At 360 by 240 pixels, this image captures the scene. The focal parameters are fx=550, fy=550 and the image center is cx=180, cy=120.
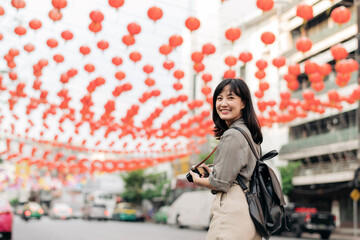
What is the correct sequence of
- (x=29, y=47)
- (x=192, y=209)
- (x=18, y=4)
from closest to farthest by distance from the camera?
(x=18, y=4) → (x=29, y=47) → (x=192, y=209)

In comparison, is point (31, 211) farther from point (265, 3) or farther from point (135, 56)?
point (265, 3)

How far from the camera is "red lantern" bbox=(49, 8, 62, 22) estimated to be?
10.5 m

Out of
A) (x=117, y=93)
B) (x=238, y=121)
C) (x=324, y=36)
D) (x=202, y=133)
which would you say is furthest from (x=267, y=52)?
(x=238, y=121)

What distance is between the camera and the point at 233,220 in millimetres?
3023

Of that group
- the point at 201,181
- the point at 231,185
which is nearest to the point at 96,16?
the point at 201,181

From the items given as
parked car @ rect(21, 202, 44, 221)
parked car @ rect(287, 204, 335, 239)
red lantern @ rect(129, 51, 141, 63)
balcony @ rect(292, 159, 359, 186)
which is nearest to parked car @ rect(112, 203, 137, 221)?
parked car @ rect(21, 202, 44, 221)

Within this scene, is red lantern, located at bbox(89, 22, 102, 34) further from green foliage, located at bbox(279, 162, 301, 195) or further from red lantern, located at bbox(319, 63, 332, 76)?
green foliage, located at bbox(279, 162, 301, 195)

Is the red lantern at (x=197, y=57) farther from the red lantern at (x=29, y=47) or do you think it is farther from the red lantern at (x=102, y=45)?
the red lantern at (x=29, y=47)

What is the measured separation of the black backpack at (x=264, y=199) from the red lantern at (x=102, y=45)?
9337 mm

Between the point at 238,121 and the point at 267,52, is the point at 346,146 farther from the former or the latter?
the point at 238,121

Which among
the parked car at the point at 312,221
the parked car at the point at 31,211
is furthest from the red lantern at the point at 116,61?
the parked car at the point at 31,211

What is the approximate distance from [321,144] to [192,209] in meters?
9.60

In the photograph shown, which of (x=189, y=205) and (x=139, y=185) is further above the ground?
(x=189, y=205)

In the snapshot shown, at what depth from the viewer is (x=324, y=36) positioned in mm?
35312
